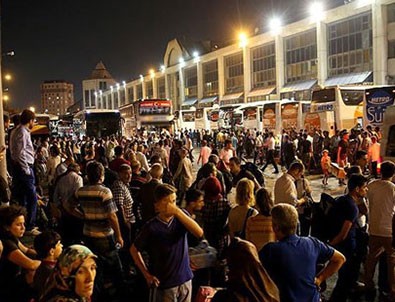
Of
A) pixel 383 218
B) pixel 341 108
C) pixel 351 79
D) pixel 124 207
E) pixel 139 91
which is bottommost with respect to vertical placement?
pixel 383 218

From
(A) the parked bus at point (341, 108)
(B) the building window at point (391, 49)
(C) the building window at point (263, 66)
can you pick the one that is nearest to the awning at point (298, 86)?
(C) the building window at point (263, 66)

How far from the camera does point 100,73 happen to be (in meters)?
178

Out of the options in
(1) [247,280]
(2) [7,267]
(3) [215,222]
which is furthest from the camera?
(3) [215,222]

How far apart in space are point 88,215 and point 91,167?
0.60m

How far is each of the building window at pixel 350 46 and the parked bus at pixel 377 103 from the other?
1701 centimetres

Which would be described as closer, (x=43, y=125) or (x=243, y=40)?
(x=43, y=125)

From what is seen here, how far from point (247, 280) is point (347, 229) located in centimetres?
311

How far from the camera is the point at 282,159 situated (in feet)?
79.3

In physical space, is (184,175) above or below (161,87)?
below

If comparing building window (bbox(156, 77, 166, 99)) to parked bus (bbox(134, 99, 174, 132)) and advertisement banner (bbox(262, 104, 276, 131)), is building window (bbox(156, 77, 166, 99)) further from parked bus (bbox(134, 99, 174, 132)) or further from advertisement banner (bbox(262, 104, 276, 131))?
advertisement banner (bbox(262, 104, 276, 131))

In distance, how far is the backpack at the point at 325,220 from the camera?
20.3 feet

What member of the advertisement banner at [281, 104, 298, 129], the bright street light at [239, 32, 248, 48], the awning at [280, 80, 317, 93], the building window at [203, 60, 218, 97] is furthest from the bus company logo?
the building window at [203, 60, 218, 97]

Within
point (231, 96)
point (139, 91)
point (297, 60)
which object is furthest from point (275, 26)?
point (139, 91)

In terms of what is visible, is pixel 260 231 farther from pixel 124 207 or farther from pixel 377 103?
pixel 377 103
